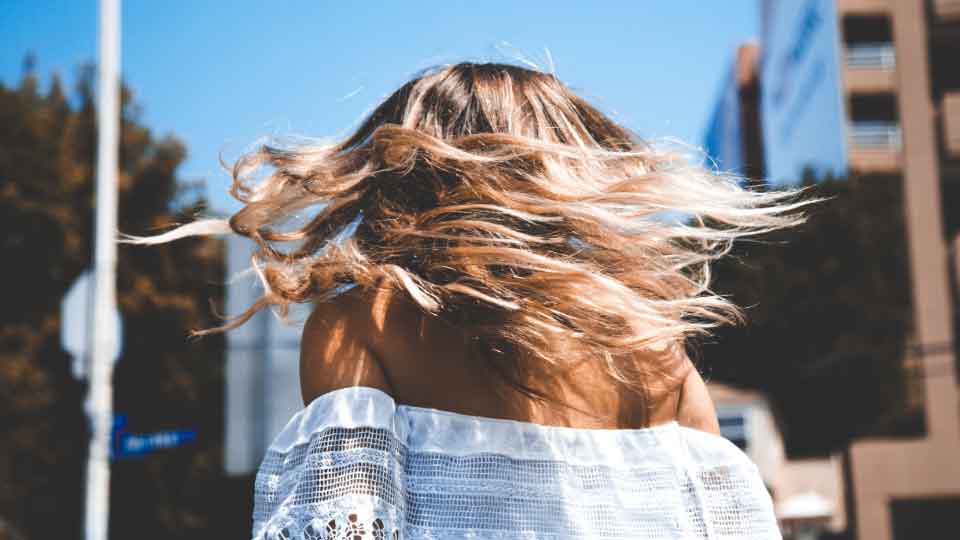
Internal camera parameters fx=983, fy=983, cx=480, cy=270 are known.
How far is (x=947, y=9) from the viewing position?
2203 centimetres

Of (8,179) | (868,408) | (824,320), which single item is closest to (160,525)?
(8,179)

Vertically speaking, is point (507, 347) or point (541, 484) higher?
point (507, 347)

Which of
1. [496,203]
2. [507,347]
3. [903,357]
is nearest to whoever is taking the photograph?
[507,347]

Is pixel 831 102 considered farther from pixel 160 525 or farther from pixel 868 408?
pixel 160 525

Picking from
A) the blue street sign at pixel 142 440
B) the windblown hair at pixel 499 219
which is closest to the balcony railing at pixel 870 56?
the blue street sign at pixel 142 440

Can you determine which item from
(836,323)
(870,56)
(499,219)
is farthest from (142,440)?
(836,323)

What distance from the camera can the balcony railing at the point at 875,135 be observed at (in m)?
22.9

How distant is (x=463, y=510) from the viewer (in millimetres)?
1491

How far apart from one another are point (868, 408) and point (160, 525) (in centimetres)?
1870

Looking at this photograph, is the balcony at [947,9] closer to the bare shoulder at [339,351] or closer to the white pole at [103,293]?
the white pole at [103,293]

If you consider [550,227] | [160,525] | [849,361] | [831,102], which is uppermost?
[831,102]

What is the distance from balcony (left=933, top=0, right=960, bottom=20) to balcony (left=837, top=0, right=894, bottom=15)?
4.46 ft

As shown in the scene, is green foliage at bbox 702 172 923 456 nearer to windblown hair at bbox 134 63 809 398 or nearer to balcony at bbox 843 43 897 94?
balcony at bbox 843 43 897 94

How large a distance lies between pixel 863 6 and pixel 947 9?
1.90 meters
